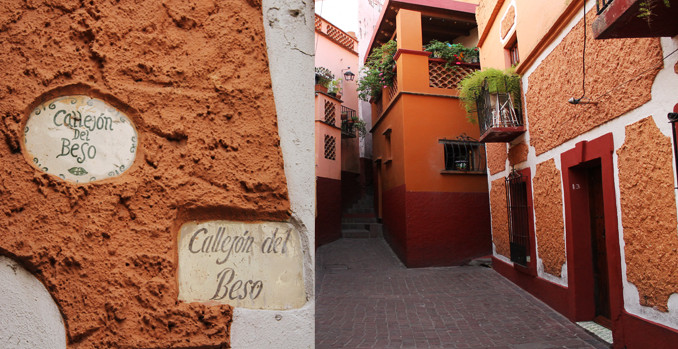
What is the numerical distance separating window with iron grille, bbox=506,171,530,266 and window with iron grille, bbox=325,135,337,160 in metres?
6.52

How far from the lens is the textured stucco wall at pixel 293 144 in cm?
175

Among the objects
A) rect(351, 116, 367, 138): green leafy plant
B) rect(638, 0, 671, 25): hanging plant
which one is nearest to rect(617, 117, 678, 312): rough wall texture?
rect(638, 0, 671, 25): hanging plant

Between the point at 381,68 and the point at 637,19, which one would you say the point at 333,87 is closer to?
the point at 381,68

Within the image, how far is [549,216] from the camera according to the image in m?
5.62

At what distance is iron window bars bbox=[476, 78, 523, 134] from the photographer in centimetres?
641

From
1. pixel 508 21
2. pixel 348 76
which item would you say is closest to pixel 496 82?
pixel 508 21

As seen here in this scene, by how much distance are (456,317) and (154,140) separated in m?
5.00

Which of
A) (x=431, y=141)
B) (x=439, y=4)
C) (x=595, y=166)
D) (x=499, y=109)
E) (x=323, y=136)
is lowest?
(x=595, y=166)

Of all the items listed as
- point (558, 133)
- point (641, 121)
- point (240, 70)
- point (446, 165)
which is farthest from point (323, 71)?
point (240, 70)

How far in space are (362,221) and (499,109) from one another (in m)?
8.06

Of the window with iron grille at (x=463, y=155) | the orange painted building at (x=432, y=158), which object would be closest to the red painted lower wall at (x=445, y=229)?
the orange painted building at (x=432, y=158)

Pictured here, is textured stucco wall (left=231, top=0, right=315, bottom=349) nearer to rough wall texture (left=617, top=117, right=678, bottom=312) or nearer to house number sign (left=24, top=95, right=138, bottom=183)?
house number sign (left=24, top=95, right=138, bottom=183)

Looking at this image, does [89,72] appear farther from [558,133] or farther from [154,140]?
[558,133]

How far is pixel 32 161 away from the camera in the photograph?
1681mm
